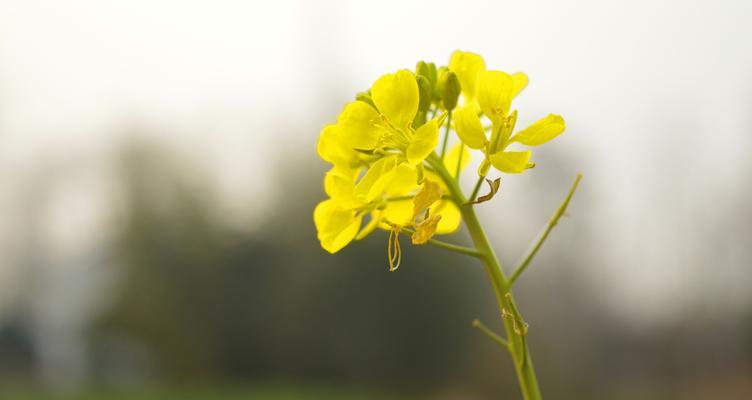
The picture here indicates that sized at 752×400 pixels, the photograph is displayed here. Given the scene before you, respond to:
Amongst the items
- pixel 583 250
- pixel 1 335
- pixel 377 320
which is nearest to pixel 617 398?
pixel 583 250

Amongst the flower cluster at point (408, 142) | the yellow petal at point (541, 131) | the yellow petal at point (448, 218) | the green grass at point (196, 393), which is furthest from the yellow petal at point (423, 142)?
the green grass at point (196, 393)

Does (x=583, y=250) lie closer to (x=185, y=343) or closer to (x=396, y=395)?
(x=396, y=395)

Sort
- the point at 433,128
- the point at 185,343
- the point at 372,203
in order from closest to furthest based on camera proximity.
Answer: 1. the point at 433,128
2. the point at 372,203
3. the point at 185,343

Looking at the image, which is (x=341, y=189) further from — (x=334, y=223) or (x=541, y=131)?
(x=541, y=131)

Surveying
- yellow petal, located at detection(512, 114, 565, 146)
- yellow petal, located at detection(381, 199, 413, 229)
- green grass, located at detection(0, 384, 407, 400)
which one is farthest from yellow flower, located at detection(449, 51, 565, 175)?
green grass, located at detection(0, 384, 407, 400)

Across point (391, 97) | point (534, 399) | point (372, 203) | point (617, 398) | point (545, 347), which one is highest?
point (391, 97)

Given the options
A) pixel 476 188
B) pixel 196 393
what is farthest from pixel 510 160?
pixel 196 393

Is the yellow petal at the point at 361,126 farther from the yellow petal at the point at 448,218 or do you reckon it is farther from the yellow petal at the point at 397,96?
the yellow petal at the point at 448,218
